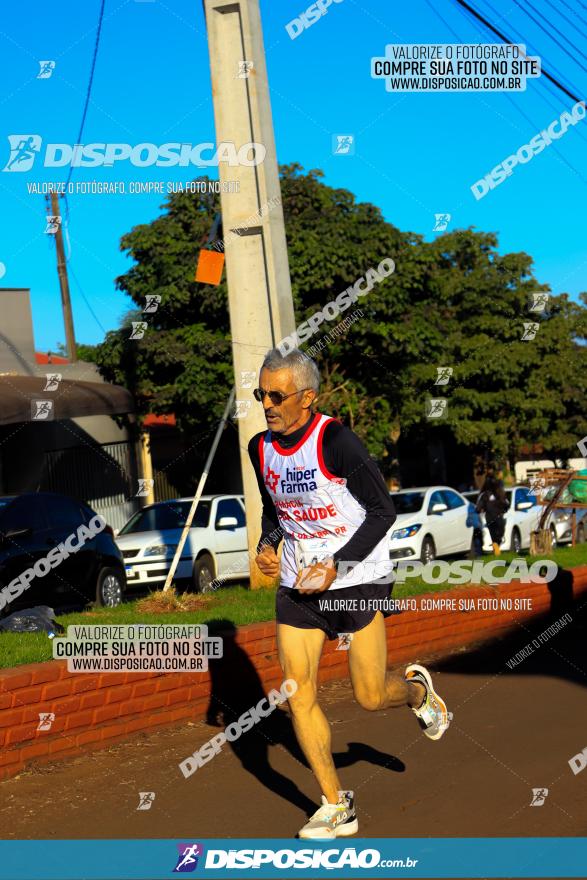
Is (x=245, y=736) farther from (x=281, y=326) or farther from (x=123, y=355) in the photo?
(x=123, y=355)

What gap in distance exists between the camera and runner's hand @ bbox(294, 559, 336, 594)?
15.6ft

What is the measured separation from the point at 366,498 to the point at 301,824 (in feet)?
4.72

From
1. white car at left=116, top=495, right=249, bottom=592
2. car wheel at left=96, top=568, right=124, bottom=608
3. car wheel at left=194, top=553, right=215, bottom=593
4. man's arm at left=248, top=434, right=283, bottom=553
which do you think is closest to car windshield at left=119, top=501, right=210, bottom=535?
white car at left=116, top=495, right=249, bottom=592

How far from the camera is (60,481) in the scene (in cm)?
2533

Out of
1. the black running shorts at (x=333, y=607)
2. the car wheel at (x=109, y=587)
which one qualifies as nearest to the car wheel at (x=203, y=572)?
the car wheel at (x=109, y=587)

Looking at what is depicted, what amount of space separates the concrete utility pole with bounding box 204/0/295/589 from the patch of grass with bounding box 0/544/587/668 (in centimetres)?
71

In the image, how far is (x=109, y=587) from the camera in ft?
46.8

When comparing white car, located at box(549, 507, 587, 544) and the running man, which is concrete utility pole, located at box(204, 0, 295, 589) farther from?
white car, located at box(549, 507, 587, 544)

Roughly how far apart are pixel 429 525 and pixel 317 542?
49.1ft

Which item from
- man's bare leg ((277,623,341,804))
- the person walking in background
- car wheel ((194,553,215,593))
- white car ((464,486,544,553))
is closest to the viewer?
man's bare leg ((277,623,341,804))

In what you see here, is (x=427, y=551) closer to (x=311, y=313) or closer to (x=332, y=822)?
(x=311, y=313)

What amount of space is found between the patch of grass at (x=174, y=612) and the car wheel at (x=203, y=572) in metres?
6.08

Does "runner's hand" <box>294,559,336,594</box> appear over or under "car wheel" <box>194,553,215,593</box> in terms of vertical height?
over

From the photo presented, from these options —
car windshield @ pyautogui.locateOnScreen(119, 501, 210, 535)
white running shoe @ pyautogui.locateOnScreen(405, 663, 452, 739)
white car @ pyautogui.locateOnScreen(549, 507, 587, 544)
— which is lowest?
white car @ pyautogui.locateOnScreen(549, 507, 587, 544)
